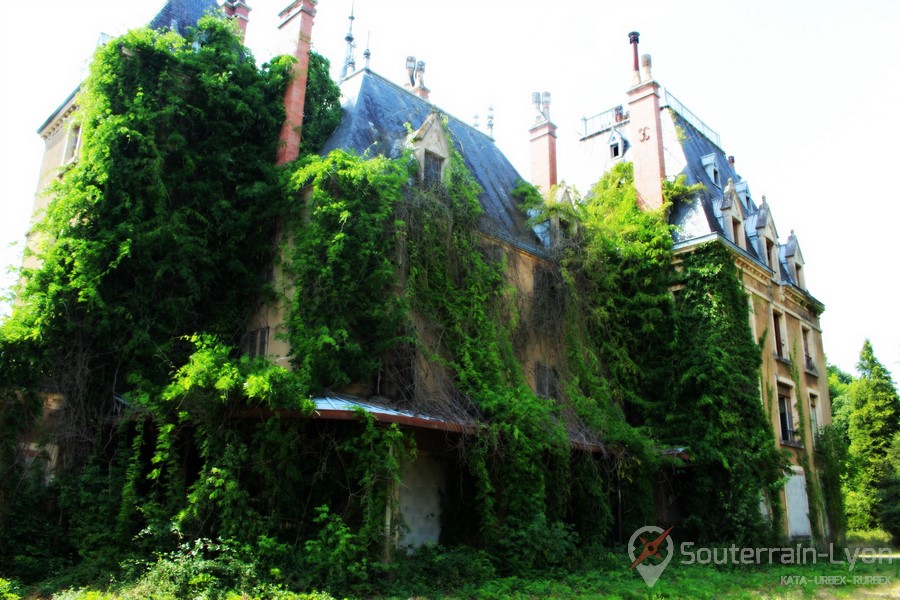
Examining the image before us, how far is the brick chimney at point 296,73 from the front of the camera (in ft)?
55.7

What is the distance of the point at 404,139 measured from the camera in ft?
58.3

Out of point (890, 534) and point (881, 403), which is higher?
point (881, 403)

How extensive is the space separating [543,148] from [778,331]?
32.7 feet

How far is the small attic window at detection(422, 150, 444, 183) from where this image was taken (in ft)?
56.1

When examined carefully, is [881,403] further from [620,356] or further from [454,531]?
[454,531]

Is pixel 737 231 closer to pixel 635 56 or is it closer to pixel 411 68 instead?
pixel 635 56

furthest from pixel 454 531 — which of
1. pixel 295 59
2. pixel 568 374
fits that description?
pixel 295 59

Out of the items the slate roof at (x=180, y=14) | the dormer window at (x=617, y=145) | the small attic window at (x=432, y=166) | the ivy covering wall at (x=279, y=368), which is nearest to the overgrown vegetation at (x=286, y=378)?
the ivy covering wall at (x=279, y=368)

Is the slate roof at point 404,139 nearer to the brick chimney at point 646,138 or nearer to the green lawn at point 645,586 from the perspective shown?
the brick chimney at point 646,138

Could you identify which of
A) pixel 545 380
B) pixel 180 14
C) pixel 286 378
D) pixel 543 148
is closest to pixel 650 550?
pixel 545 380

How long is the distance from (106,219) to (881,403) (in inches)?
1334

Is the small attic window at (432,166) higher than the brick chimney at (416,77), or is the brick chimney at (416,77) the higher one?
the brick chimney at (416,77)

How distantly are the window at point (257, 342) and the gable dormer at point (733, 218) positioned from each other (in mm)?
14490

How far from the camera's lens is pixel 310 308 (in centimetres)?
1379
